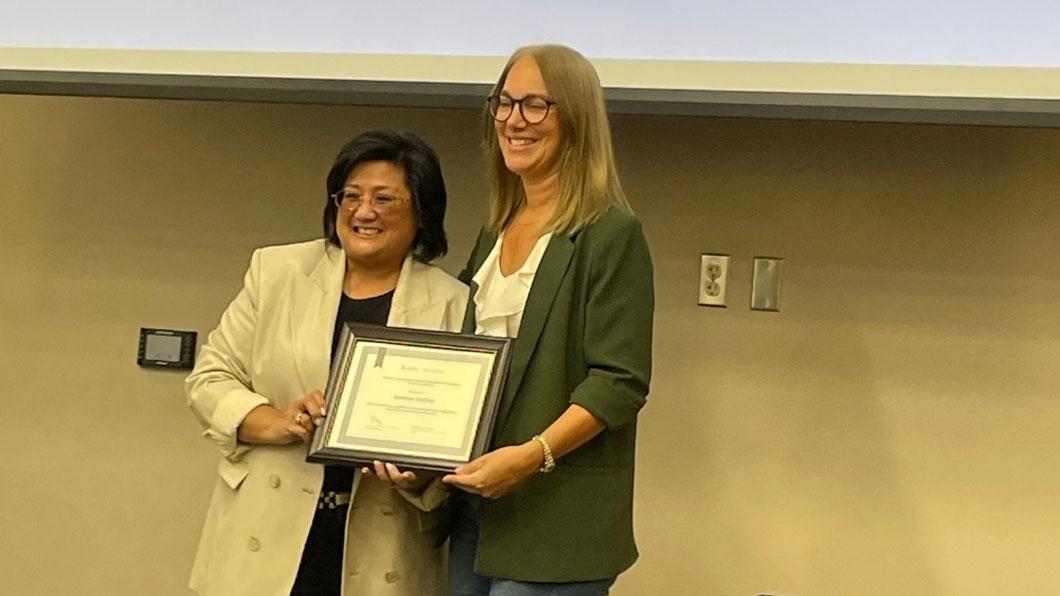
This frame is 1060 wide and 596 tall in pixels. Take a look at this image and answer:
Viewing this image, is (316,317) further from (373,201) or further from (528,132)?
(528,132)

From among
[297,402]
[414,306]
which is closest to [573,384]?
[414,306]

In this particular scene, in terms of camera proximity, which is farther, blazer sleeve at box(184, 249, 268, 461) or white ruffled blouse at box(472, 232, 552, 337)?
blazer sleeve at box(184, 249, 268, 461)

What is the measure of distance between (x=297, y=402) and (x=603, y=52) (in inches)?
32.0

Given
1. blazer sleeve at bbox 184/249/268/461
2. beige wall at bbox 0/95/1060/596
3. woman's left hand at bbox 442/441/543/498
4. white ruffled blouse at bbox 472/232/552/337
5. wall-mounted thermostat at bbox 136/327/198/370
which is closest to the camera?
woman's left hand at bbox 442/441/543/498

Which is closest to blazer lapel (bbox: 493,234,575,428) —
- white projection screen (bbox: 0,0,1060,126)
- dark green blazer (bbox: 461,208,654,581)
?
dark green blazer (bbox: 461,208,654,581)

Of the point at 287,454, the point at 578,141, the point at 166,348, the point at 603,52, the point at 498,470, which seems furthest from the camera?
the point at 166,348

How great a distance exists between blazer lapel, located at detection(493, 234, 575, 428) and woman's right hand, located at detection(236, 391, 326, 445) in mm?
256

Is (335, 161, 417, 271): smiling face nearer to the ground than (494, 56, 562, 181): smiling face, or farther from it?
nearer to the ground

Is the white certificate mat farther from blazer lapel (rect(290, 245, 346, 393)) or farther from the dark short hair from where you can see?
the dark short hair

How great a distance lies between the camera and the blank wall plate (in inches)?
85.6

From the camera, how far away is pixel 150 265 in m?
2.47

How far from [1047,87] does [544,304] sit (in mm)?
899

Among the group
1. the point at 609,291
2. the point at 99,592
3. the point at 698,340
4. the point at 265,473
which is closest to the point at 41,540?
the point at 99,592

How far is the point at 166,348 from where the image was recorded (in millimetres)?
2455
